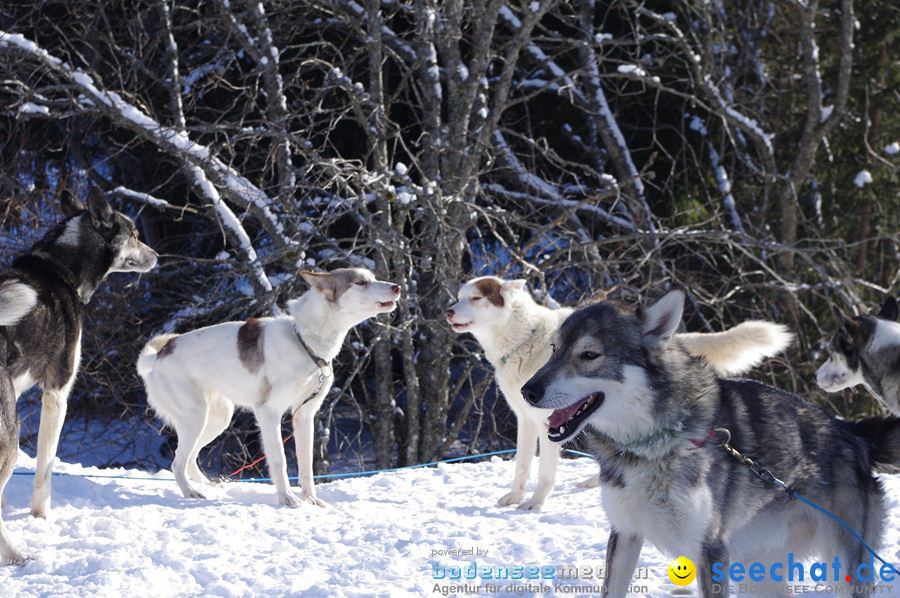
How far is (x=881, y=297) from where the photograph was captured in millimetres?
14242

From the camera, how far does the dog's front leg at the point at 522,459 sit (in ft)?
23.1

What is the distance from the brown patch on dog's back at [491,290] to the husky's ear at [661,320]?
348 cm

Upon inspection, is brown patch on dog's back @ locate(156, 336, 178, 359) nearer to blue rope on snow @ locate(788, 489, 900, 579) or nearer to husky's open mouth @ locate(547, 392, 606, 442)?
husky's open mouth @ locate(547, 392, 606, 442)

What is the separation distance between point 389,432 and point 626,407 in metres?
8.73

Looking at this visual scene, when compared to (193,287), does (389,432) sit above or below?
below

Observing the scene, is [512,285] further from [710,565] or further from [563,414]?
[710,565]

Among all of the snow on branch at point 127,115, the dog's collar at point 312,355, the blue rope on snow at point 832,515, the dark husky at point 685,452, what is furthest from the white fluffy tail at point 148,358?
the blue rope on snow at point 832,515

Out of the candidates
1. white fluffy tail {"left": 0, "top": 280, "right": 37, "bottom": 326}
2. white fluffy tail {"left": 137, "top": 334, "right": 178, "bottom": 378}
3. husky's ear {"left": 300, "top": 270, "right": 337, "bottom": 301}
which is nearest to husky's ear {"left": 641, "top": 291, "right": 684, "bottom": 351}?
white fluffy tail {"left": 0, "top": 280, "right": 37, "bottom": 326}

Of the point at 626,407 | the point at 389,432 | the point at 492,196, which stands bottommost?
the point at 389,432

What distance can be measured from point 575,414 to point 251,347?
367 centimetres

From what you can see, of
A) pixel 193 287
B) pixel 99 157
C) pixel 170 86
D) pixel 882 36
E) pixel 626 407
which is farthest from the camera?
Result: pixel 882 36

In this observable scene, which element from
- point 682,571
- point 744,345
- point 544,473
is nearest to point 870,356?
point 744,345

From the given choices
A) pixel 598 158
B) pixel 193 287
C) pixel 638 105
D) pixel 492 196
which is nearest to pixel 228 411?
pixel 193 287

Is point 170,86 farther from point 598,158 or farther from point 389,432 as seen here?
point 598,158
